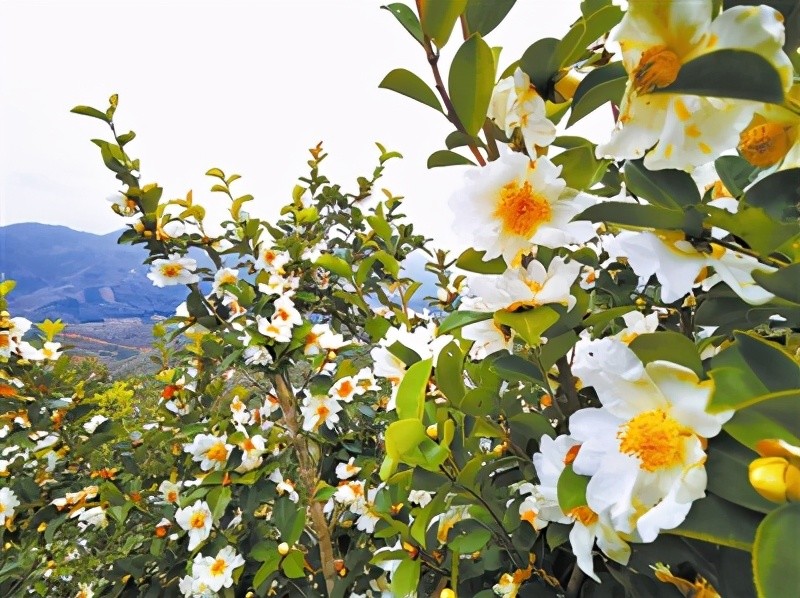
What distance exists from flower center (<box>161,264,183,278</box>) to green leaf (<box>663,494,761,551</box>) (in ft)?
3.68

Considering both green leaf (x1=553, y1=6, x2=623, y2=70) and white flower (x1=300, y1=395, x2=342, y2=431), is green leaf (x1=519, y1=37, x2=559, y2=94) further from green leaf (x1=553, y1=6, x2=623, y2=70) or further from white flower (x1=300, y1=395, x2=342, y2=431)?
white flower (x1=300, y1=395, x2=342, y2=431)

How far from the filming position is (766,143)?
315 millimetres

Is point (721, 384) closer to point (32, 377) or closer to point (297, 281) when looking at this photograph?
point (297, 281)

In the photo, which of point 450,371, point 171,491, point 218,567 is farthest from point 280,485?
point 450,371

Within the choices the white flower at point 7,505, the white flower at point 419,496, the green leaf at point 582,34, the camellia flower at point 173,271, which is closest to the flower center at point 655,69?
the green leaf at point 582,34

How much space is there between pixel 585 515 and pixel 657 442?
0.13m

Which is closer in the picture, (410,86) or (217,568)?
(410,86)

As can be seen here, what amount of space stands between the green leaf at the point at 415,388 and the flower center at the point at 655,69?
284mm

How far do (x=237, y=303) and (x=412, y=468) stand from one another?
2.72 ft

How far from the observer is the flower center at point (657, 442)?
28 cm

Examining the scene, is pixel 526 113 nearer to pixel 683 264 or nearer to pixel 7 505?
pixel 683 264

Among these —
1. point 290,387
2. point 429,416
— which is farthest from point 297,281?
point 429,416

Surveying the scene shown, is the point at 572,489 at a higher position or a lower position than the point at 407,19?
lower

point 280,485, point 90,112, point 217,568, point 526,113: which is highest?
point 90,112
